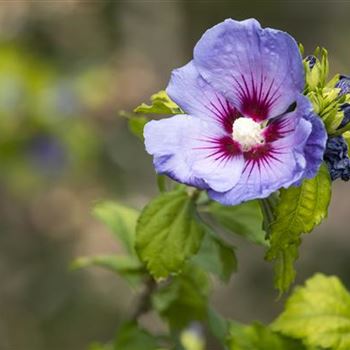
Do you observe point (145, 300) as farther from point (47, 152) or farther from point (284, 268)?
point (47, 152)

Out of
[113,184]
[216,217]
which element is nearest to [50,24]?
[113,184]

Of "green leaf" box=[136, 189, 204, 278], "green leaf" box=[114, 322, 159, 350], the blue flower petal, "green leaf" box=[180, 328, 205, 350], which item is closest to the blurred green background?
"green leaf" box=[180, 328, 205, 350]

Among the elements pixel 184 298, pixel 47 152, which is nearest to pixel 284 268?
pixel 184 298

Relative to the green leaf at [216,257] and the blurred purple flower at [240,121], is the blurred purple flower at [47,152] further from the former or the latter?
the blurred purple flower at [240,121]

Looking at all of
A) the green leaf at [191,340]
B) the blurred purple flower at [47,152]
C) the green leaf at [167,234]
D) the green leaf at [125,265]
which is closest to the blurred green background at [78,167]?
the blurred purple flower at [47,152]

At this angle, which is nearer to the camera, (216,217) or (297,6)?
(216,217)

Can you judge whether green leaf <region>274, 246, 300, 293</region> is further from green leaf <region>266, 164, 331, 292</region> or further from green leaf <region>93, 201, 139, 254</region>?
green leaf <region>93, 201, 139, 254</region>

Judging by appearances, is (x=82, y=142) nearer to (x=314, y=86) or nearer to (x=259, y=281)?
(x=259, y=281)
